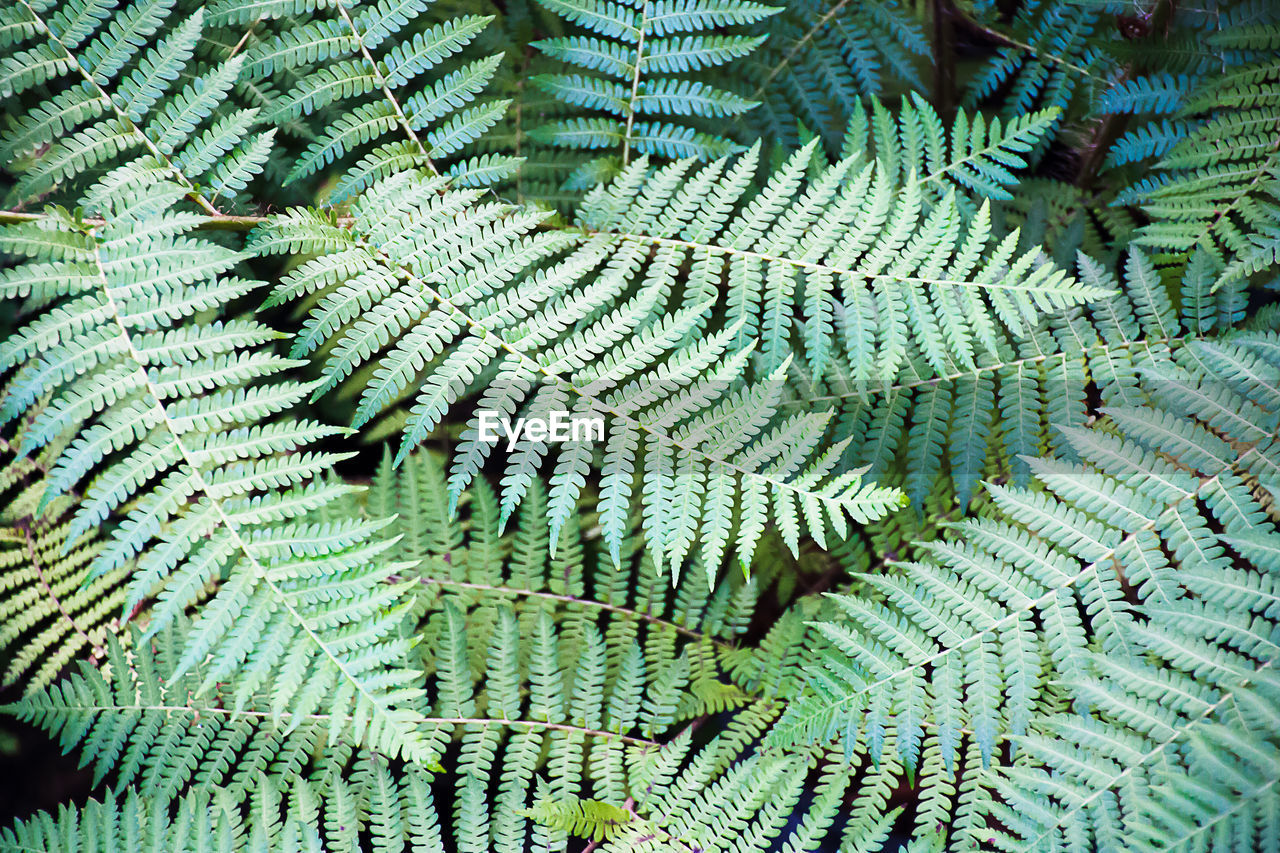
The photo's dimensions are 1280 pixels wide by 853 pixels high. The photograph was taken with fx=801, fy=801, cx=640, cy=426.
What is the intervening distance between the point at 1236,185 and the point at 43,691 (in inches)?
130

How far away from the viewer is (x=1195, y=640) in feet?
5.01

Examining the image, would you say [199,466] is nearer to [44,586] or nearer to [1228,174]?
[44,586]

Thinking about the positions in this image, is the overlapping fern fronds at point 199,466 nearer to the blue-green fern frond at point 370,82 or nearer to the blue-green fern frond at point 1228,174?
the blue-green fern frond at point 370,82

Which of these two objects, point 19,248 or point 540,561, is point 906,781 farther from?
point 19,248

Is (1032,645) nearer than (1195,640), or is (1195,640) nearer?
(1195,640)

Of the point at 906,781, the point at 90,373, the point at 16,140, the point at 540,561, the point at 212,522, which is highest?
the point at 16,140

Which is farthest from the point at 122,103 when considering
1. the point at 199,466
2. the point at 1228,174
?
the point at 1228,174

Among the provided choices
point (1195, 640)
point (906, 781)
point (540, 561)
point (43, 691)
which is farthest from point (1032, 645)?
point (43, 691)
